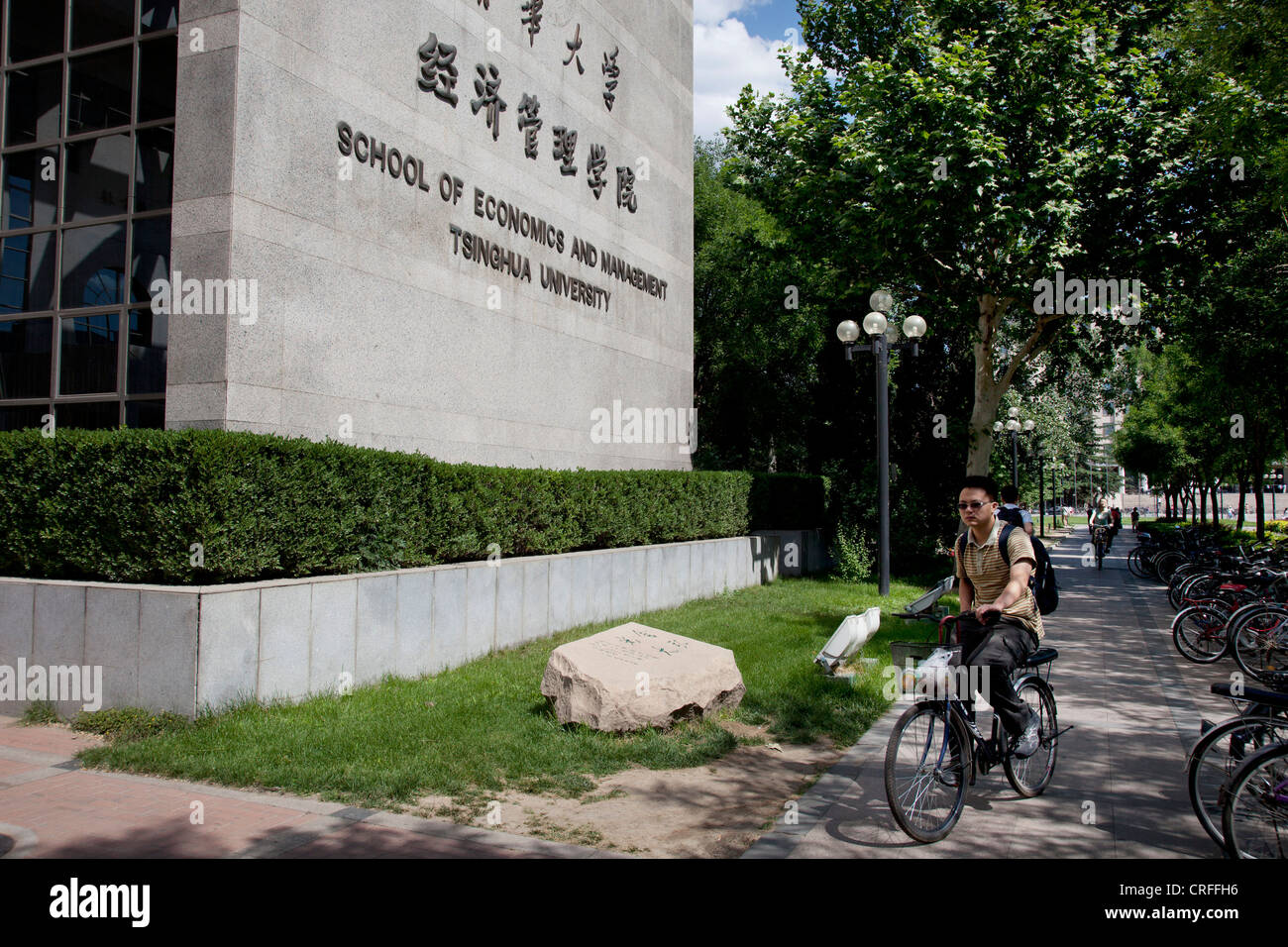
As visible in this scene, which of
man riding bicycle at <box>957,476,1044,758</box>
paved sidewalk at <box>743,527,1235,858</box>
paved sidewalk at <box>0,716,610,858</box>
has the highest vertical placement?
man riding bicycle at <box>957,476,1044,758</box>

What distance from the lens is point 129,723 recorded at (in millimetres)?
6859

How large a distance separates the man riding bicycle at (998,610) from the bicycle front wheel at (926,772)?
0.55 meters

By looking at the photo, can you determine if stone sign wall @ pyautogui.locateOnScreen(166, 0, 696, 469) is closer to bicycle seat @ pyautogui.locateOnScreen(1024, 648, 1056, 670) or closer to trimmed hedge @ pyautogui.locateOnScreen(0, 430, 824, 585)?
trimmed hedge @ pyautogui.locateOnScreen(0, 430, 824, 585)

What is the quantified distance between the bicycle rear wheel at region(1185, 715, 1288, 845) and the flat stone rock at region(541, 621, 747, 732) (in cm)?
365

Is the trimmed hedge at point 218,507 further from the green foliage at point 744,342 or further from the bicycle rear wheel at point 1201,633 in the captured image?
the green foliage at point 744,342

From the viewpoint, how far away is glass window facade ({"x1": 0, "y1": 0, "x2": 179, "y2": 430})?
32.5ft

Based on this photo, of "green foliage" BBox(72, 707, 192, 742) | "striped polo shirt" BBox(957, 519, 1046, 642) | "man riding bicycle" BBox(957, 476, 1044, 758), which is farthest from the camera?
"green foliage" BBox(72, 707, 192, 742)

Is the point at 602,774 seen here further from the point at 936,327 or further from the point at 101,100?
the point at 936,327

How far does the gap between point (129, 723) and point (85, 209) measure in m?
A: 6.50

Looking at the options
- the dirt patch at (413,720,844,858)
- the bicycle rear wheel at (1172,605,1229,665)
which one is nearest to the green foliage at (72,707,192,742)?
the dirt patch at (413,720,844,858)

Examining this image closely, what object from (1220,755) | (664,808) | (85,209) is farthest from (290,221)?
(1220,755)

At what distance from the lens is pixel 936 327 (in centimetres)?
2234
